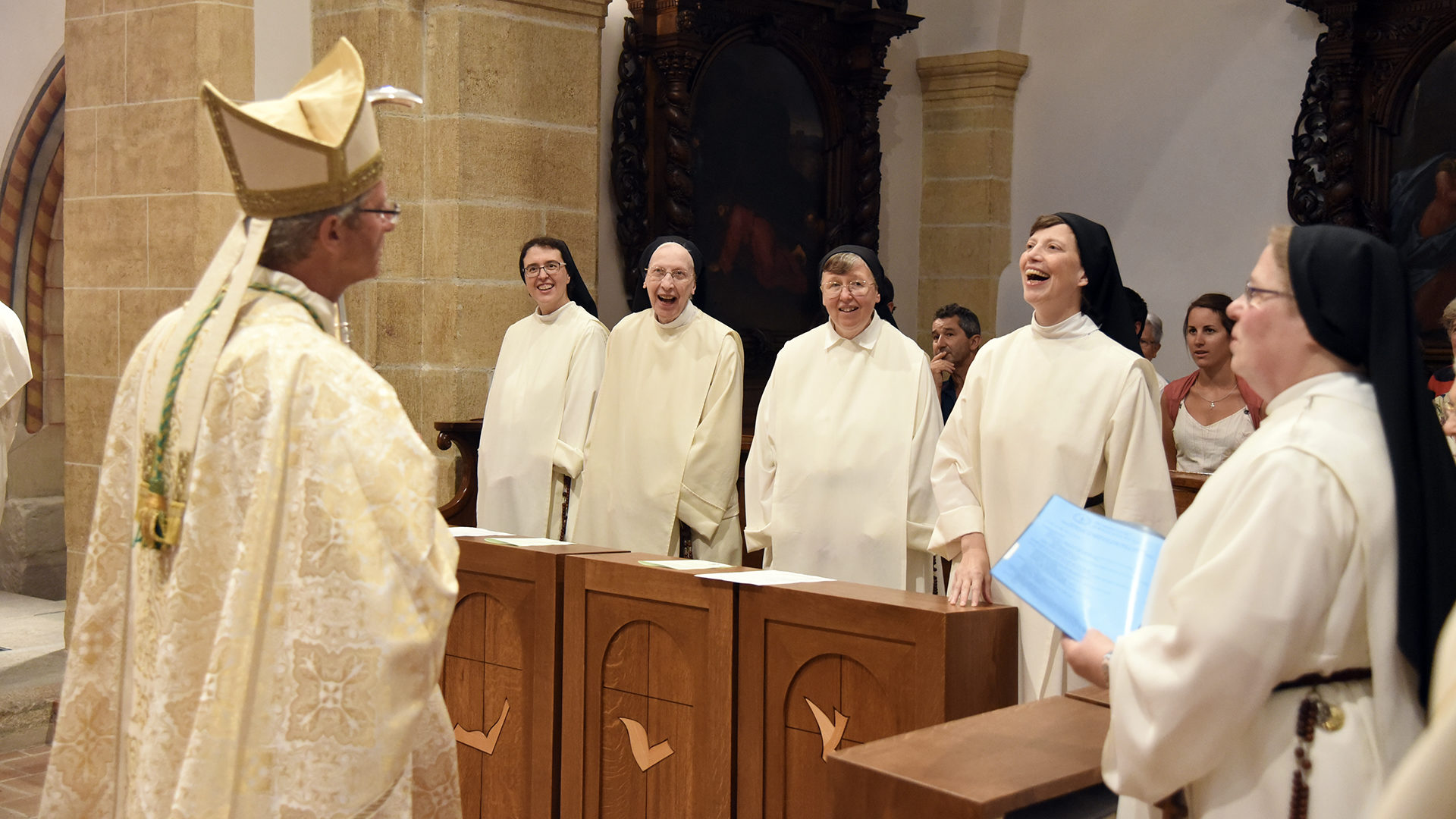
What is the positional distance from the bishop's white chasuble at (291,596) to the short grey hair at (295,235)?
4 cm

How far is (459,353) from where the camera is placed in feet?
A: 21.6

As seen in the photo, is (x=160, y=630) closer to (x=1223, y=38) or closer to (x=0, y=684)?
(x=0, y=684)

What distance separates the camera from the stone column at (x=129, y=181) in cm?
618

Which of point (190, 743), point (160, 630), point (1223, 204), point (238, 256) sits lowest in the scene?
point (190, 743)

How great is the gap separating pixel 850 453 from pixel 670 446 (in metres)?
0.87

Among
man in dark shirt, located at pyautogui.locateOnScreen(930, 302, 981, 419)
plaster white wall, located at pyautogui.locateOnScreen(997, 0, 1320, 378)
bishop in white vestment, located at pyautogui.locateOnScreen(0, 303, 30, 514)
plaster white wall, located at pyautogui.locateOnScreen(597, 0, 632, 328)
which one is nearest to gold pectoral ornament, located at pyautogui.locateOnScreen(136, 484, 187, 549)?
bishop in white vestment, located at pyautogui.locateOnScreen(0, 303, 30, 514)

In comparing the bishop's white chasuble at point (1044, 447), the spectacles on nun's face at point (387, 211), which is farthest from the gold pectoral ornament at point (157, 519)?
the bishop's white chasuble at point (1044, 447)

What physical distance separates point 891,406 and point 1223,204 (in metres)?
4.63

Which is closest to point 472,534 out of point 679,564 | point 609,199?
point 679,564

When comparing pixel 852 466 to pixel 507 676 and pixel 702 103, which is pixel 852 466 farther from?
pixel 702 103

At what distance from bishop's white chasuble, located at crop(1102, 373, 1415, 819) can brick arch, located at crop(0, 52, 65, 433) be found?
8.45 m

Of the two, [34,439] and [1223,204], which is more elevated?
[1223,204]

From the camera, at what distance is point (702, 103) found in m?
7.96

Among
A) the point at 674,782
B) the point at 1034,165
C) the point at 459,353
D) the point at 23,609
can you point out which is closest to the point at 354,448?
the point at 674,782
